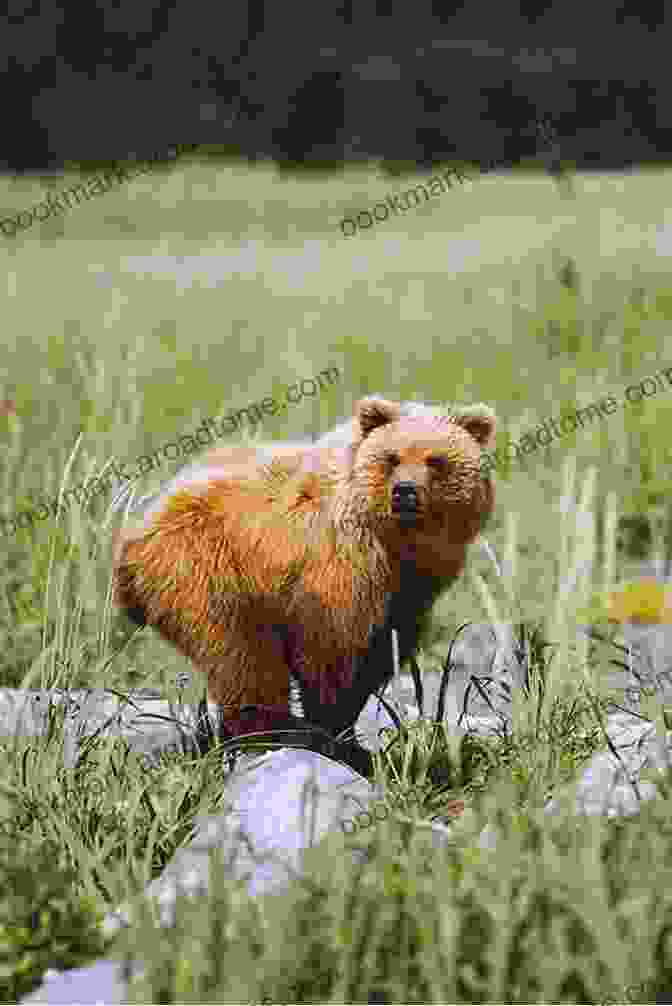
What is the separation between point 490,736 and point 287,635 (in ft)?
2.12

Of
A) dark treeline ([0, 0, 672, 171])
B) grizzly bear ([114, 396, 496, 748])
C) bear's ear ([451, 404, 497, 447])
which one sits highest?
dark treeline ([0, 0, 672, 171])

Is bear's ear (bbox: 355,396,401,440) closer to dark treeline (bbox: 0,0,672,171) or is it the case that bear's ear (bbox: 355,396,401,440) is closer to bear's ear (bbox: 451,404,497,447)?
bear's ear (bbox: 451,404,497,447)

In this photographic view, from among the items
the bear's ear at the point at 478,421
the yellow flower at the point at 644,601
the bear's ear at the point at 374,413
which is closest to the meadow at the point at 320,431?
the yellow flower at the point at 644,601

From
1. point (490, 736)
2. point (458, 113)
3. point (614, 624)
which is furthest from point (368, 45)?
point (490, 736)

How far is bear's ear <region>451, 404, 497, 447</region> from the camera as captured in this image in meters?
2.91

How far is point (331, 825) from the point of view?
2.56 m

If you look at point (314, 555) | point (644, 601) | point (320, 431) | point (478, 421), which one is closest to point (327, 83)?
point (320, 431)

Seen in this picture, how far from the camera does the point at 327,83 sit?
499 inches

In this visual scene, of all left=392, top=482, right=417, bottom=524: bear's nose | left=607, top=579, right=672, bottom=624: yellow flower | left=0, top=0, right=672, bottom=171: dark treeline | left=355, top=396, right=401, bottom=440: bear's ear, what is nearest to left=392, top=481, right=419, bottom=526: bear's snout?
left=392, top=482, right=417, bottom=524: bear's nose

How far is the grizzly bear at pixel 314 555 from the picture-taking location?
2846 millimetres

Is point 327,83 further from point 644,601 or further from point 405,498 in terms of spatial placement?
point 405,498

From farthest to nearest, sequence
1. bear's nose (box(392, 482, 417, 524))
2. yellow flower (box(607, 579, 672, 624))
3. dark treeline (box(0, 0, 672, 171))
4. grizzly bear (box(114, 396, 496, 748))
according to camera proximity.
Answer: dark treeline (box(0, 0, 672, 171)) → yellow flower (box(607, 579, 672, 624)) → grizzly bear (box(114, 396, 496, 748)) → bear's nose (box(392, 482, 417, 524))

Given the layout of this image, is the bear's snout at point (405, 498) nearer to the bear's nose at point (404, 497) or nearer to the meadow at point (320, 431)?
the bear's nose at point (404, 497)

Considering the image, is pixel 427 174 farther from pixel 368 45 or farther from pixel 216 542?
pixel 216 542
